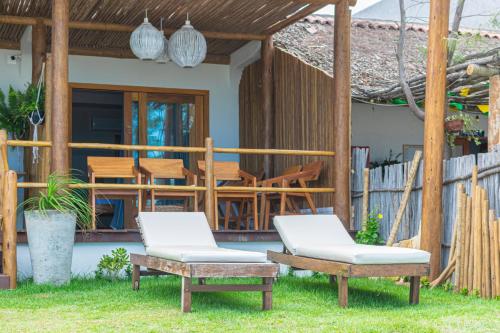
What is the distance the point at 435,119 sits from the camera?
8.51 metres

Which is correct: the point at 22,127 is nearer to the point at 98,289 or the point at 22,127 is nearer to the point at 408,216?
the point at 98,289

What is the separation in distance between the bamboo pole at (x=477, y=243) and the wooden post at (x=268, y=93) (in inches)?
179

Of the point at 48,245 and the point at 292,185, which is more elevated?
the point at 292,185

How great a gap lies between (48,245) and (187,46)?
11.3 feet

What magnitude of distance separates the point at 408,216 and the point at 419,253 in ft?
7.41

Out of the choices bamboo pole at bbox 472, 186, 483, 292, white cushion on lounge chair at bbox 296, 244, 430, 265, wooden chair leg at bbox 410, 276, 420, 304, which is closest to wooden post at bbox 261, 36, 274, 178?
bamboo pole at bbox 472, 186, 483, 292

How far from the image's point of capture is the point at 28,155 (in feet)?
38.0

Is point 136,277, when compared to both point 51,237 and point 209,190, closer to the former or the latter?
point 51,237

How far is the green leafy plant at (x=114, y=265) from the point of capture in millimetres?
8867

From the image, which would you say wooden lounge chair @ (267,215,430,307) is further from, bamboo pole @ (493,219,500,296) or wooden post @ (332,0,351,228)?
wooden post @ (332,0,351,228)

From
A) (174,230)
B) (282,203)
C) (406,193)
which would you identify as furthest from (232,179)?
(174,230)

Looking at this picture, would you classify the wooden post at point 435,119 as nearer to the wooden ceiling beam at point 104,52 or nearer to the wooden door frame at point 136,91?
the wooden door frame at point 136,91

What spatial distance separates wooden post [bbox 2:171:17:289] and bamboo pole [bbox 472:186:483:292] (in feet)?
13.5

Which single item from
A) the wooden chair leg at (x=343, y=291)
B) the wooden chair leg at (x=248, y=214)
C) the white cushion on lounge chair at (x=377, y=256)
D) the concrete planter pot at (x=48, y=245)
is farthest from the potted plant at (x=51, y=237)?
the wooden chair leg at (x=248, y=214)
